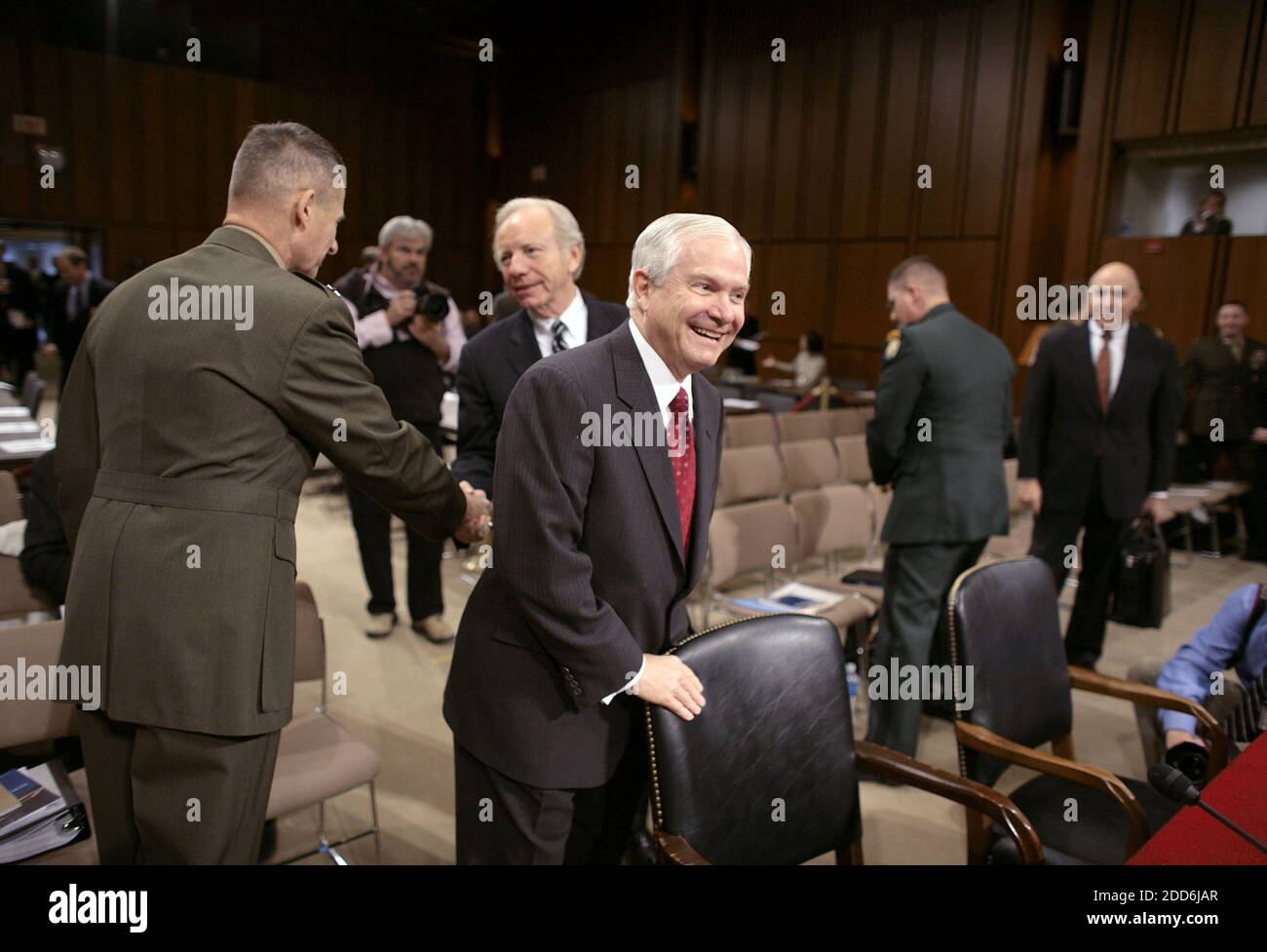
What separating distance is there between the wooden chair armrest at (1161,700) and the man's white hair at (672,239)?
150 centimetres

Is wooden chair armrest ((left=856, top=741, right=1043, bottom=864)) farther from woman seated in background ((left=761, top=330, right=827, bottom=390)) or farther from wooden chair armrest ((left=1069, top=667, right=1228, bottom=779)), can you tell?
woman seated in background ((left=761, top=330, right=827, bottom=390))

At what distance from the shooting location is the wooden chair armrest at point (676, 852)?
1.35 m

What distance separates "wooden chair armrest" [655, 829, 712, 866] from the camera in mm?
1349

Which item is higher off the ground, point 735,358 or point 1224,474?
point 735,358

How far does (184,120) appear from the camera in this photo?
995cm

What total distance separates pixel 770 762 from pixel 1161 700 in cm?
110

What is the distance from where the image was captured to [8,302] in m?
8.36

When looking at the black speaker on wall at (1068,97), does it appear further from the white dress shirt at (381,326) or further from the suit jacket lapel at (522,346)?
the suit jacket lapel at (522,346)

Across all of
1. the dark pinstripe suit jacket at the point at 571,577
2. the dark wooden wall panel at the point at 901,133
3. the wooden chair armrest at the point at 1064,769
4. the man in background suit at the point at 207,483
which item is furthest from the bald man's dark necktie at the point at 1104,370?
the dark wooden wall panel at the point at 901,133

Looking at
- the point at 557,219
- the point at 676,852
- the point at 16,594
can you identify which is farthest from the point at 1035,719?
the point at 16,594

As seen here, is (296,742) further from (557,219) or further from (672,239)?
(672,239)
